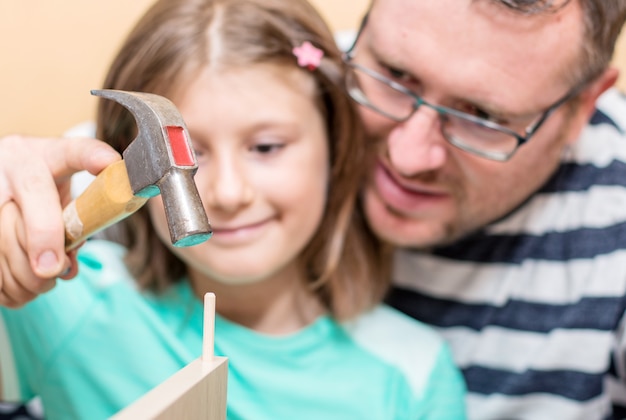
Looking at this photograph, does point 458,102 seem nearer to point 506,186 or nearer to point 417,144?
point 417,144

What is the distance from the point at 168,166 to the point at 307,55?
1.83 ft

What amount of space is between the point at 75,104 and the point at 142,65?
0.67 m

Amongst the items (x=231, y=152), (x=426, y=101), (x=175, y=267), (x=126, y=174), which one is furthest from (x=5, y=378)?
(x=426, y=101)

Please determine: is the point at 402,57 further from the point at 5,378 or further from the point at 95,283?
the point at 5,378

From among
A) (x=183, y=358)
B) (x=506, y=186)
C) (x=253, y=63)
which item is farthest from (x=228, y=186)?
(x=506, y=186)

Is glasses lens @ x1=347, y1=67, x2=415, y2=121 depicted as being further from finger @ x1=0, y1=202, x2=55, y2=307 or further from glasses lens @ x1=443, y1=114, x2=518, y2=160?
finger @ x1=0, y1=202, x2=55, y2=307

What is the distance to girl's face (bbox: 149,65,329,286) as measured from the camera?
3.32 ft

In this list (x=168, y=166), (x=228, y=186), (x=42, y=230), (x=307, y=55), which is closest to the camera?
(x=168, y=166)

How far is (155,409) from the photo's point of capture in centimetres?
57

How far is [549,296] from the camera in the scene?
4.33 feet

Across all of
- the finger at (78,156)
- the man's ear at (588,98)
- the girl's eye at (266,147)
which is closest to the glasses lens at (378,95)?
the girl's eye at (266,147)

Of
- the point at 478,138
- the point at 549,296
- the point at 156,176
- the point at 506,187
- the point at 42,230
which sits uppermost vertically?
the point at 156,176

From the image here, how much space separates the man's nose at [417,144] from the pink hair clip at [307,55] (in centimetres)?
18

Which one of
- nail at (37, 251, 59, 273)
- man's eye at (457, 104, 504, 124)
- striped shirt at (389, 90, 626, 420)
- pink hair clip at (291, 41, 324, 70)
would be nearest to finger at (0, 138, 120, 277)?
nail at (37, 251, 59, 273)
